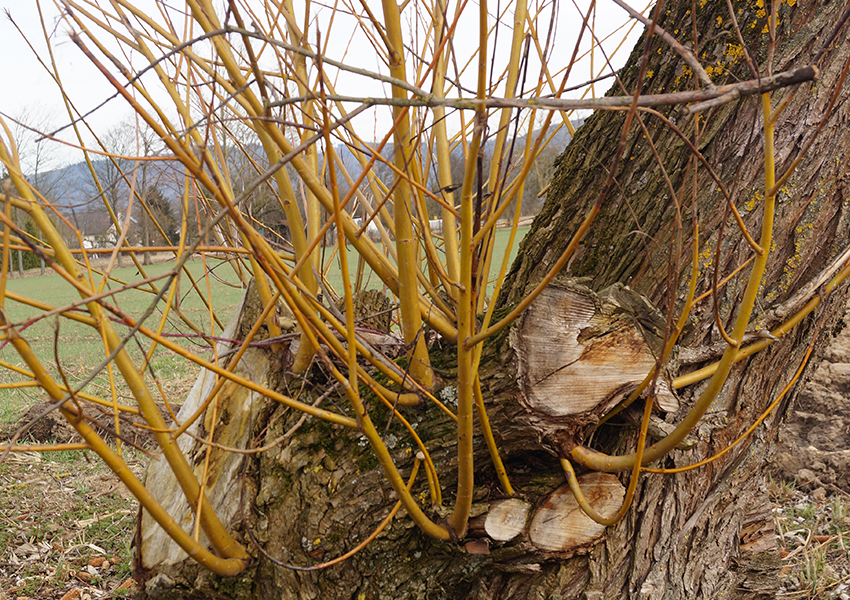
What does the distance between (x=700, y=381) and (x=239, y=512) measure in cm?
138

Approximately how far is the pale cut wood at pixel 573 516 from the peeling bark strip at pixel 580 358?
201mm

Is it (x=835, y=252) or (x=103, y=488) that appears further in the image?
(x=103, y=488)

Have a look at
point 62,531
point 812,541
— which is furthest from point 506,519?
point 62,531

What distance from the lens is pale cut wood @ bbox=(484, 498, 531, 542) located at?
144 cm

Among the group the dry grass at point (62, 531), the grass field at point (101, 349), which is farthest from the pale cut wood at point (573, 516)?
the dry grass at point (62, 531)

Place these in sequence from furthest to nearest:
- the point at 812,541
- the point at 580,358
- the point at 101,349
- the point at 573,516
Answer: the point at 101,349 < the point at 812,541 < the point at 573,516 < the point at 580,358

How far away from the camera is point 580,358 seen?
134cm

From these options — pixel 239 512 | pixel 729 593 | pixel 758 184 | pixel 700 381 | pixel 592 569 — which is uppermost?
pixel 758 184

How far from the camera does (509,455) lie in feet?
4.92

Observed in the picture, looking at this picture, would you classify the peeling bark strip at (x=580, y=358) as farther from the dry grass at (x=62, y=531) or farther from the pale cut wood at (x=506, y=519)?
the dry grass at (x=62, y=531)

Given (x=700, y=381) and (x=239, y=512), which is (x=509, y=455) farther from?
(x=239, y=512)

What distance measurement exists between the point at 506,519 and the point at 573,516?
0.17 meters

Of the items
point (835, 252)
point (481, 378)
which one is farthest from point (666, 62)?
point (481, 378)

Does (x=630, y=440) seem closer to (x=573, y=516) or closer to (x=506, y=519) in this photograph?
(x=573, y=516)
